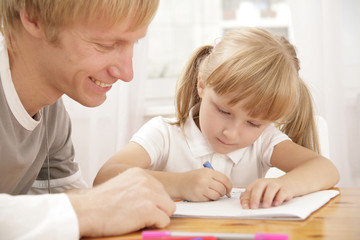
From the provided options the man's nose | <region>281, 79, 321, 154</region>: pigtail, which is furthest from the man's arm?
<region>281, 79, 321, 154</region>: pigtail

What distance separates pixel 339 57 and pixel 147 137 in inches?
45.9

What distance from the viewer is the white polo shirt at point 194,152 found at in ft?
4.75

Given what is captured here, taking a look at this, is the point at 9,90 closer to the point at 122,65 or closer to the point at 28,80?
the point at 28,80

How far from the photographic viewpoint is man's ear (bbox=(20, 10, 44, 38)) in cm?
104

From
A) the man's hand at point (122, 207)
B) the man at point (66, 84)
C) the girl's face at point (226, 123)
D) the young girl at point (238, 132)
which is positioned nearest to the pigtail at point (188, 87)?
the young girl at point (238, 132)

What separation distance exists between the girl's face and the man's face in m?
0.32

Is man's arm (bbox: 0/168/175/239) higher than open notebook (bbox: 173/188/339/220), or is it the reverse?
man's arm (bbox: 0/168/175/239)

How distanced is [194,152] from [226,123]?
0.20 meters

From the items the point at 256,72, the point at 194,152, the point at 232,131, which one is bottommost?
the point at 194,152

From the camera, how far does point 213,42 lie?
208cm

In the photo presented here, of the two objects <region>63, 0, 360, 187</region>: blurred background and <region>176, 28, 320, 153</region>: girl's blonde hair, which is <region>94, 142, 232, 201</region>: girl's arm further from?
<region>63, 0, 360, 187</region>: blurred background

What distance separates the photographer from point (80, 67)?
41.9 inches

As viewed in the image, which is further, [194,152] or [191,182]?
[194,152]

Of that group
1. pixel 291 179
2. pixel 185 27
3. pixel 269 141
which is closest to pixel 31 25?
pixel 291 179
